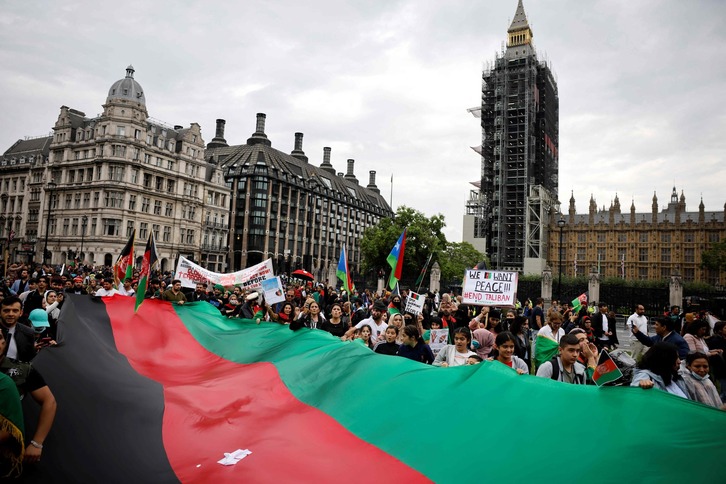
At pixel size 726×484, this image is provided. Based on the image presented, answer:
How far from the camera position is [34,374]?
376 centimetres

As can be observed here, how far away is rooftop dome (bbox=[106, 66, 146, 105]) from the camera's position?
61750mm

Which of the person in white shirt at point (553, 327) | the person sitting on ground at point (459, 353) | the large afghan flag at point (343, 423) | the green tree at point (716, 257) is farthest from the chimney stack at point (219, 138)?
the person sitting on ground at point (459, 353)

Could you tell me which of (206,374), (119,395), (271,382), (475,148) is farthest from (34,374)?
(475,148)

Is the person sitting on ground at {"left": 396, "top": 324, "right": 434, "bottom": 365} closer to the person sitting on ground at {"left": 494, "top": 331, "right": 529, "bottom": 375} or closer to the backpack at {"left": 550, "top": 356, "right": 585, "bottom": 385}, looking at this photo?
the person sitting on ground at {"left": 494, "top": 331, "right": 529, "bottom": 375}

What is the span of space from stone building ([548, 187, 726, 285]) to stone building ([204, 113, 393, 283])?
42.2 m

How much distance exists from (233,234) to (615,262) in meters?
67.4

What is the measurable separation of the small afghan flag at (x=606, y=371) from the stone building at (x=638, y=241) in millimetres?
83040

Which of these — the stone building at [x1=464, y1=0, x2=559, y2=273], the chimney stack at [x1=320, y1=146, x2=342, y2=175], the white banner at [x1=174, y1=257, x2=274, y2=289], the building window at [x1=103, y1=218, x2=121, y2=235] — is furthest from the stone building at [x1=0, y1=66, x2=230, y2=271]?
the white banner at [x1=174, y1=257, x2=274, y2=289]

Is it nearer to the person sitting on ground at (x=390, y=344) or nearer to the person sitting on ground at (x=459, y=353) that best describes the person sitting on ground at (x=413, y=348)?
the person sitting on ground at (x=390, y=344)

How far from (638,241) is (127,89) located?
8480cm

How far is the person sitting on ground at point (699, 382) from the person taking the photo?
469 centimetres

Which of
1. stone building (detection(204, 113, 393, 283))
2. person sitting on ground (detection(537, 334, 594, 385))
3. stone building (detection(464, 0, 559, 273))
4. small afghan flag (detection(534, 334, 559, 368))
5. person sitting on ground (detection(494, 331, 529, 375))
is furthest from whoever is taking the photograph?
stone building (detection(204, 113, 393, 283))

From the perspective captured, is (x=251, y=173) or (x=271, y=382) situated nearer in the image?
(x=271, y=382)

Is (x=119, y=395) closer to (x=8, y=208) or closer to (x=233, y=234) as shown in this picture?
(x=233, y=234)
